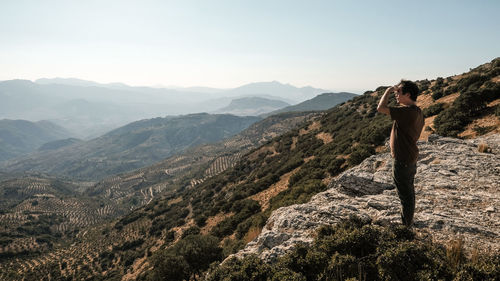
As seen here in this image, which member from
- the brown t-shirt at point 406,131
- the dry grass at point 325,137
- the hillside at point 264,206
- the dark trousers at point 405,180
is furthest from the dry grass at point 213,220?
the brown t-shirt at point 406,131

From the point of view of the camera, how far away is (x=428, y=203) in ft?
23.9

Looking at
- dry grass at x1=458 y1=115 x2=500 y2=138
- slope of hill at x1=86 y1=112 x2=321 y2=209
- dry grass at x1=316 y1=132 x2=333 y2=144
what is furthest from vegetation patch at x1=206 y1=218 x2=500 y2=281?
slope of hill at x1=86 y1=112 x2=321 y2=209

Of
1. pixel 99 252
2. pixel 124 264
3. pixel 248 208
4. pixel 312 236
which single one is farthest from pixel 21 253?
pixel 312 236

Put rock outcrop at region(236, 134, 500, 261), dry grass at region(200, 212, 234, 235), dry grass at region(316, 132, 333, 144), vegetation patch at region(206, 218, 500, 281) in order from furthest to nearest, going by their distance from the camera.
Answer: dry grass at region(316, 132, 333, 144) → dry grass at region(200, 212, 234, 235) → rock outcrop at region(236, 134, 500, 261) → vegetation patch at region(206, 218, 500, 281)

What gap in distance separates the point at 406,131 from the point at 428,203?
157 inches

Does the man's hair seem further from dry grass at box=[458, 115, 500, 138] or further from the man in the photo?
dry grass at box=[458, 115, 500, 138]

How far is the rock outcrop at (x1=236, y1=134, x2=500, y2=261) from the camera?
5.97 m

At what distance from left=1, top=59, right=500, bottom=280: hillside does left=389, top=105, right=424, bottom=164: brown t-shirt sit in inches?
73.6

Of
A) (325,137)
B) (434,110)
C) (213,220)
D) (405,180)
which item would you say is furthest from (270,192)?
(405,180)

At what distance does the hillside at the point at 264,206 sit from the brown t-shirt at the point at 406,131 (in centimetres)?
187

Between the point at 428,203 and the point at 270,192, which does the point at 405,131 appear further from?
the point at 270,192

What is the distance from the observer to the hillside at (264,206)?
14709 mm

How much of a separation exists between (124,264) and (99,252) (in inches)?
633

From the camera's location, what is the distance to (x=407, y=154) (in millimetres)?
4887
